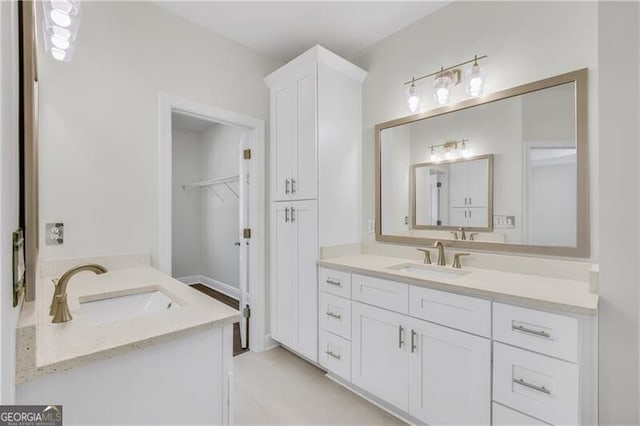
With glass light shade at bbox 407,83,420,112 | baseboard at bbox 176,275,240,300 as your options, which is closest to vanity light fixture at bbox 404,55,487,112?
glass light shade at bbox 407,83,420,112

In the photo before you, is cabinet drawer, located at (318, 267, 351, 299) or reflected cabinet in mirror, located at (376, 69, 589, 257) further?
cabinet drawer, located at (318, 267, 351, 299)

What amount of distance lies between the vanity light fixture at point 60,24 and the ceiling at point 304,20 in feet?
3.21

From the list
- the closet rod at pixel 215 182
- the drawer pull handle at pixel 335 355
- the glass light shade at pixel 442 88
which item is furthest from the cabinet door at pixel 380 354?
the closet rod at pixel 215 182

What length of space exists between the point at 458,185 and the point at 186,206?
433 centimetres

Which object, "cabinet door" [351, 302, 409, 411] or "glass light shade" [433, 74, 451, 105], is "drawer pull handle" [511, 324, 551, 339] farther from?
"glass light shade" [433, 74, 451, 105]

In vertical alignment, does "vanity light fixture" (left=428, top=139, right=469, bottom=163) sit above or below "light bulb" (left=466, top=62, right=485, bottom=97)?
below

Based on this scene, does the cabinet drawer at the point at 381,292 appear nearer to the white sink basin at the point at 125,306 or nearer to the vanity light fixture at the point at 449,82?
the white sink basin at the point at 125,306

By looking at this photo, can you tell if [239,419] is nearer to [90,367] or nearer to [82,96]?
[90,367]

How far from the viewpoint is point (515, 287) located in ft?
4.60

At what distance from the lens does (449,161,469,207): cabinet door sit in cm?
199

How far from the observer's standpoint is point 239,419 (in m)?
1.75

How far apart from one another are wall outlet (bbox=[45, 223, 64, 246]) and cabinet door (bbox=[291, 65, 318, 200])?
59.0 inches

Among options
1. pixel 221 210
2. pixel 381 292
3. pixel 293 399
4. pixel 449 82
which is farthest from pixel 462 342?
pixel 221 210

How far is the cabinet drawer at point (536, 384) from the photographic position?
3.79ft
